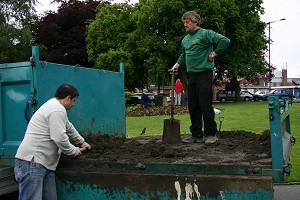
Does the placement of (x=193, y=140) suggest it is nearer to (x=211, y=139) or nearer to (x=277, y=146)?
(x=211, y=139)

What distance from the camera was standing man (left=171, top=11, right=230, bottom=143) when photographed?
15.8ft

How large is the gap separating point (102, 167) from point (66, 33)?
36956mm

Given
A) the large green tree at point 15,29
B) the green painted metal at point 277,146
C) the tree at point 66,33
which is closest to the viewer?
the green painted metal at point 277,146

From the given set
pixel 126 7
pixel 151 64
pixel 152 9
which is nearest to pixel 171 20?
pixel 152 9

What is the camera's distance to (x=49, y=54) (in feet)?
124

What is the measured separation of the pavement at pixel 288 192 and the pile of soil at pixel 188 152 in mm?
1336

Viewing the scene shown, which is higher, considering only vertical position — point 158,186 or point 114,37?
point 114,37

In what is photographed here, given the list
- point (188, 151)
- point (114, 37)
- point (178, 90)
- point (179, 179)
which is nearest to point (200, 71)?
point (188, 151)

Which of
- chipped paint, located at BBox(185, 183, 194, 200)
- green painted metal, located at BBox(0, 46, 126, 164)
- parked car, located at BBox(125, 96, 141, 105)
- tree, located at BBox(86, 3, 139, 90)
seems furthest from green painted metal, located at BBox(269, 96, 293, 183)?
parked car, located at BBox(125, 96, 141, 105)

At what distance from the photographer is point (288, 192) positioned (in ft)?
19.4

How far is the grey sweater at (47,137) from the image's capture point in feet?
11.8

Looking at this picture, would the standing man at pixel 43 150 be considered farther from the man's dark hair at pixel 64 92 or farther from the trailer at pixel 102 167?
the trailer at pixel 102 167

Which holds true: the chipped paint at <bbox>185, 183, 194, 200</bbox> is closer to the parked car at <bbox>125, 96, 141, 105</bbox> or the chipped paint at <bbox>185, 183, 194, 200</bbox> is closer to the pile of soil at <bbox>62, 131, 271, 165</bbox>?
the pile of soil at <bbox>62, 131, 271, 165</bbox>

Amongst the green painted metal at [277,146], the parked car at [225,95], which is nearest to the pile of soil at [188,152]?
the green painted metal at [277,146]
